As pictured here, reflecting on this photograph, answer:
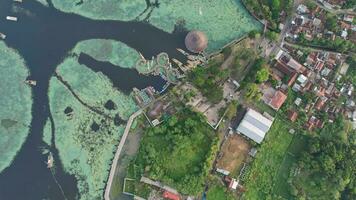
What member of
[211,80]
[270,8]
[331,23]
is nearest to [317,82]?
[331,23]

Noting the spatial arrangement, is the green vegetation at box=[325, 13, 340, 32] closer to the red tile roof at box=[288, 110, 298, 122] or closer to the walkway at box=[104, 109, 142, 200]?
the red tile roof at box=[288, 110, 298, 122]

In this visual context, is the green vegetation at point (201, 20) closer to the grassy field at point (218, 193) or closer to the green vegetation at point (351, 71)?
the green vegetation at point (351, 71)

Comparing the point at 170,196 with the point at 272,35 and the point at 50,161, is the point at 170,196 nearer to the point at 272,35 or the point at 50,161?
the point at 50,161

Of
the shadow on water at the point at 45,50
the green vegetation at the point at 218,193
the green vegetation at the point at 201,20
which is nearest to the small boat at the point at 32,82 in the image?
the shadow on water at the point at 45,50

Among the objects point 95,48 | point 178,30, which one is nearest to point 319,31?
point 178,30

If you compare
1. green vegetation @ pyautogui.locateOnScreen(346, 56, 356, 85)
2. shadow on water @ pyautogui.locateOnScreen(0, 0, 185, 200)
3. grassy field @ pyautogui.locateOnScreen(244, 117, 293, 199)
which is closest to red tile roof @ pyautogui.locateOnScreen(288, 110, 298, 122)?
grassy field @ pyautogui.locateOnScreen(244, 117, 293, 199)
